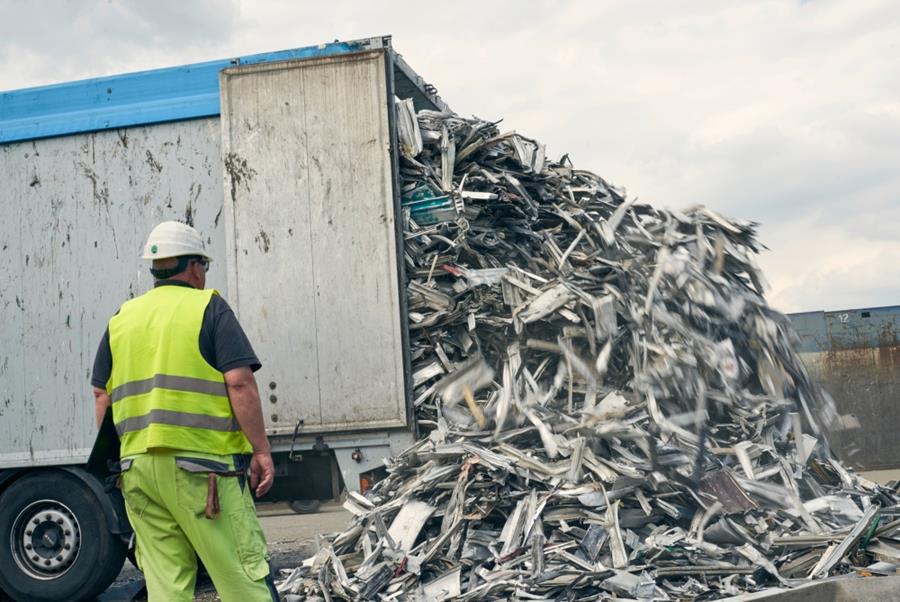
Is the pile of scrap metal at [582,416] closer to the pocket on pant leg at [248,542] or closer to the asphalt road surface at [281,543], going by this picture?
the asphalt road surface at [281,543]

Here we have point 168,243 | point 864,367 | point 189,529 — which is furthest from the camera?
point 864,367

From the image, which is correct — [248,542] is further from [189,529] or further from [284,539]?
[284,539]

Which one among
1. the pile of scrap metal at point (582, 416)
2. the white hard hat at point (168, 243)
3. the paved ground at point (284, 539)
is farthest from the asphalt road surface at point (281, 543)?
the white hard hat at point (168, 243)

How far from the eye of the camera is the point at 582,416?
5895mm

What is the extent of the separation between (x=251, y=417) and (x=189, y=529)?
49cm

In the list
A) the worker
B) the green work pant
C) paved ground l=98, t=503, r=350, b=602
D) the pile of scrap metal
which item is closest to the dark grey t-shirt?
the worker

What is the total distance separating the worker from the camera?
373 cm

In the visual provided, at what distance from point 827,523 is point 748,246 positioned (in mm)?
2315

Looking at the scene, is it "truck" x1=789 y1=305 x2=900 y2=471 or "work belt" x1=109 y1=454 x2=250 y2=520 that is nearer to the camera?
"work belt" x1=109 y1=454 x2=250 y2=520

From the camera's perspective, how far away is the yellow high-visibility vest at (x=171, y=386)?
376 cm

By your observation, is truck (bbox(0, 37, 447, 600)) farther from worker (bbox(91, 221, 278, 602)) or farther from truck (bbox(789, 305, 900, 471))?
truck (bbox(789, 305, 900, 471))

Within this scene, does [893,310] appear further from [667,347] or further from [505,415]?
[505,415]

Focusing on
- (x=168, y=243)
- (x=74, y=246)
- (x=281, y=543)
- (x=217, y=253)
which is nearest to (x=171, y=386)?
(x=168, y=243)

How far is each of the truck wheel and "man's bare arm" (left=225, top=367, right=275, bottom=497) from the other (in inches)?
118
